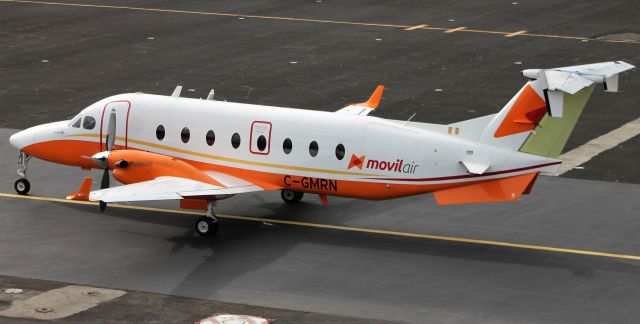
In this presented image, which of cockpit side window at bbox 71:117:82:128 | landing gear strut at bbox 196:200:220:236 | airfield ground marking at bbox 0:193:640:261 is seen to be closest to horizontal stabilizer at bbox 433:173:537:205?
airfield ground marking at bbox 0:193:640:261

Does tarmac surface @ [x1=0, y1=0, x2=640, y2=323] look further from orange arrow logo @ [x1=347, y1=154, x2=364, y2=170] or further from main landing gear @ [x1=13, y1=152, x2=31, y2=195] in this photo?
orange arrow logo @ [x1=347, y1=154, x2=364, y2=170]

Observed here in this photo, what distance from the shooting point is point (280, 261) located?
3183cm

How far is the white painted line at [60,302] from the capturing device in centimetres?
2814

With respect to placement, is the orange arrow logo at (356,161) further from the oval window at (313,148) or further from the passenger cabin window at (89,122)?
the passenger cabin window at (89,122)

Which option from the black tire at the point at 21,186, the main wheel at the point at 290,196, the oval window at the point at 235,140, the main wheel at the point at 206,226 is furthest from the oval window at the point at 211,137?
the black tire at the point at 21,186

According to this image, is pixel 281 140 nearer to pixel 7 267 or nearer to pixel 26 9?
pixel 7 267

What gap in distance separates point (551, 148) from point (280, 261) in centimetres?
707

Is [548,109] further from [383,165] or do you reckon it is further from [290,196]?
[290,196]

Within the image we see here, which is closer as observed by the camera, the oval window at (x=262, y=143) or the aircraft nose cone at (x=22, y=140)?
the oval window at (x=262, y=143)

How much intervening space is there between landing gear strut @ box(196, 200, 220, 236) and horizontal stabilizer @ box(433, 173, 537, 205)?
5.72 m

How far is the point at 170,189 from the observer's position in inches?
1276

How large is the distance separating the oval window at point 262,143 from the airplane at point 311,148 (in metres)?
0.03

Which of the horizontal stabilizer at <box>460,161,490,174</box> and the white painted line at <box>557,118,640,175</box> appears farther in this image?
the white painted line at <box>557,118,640,175</box>

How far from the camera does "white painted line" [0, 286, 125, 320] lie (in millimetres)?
28141
